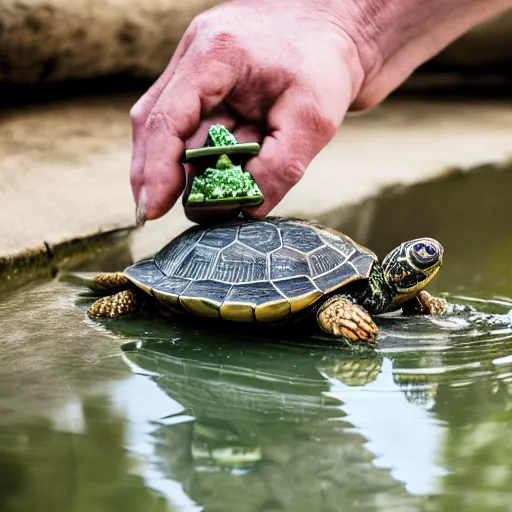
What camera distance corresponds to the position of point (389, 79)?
3.22 m

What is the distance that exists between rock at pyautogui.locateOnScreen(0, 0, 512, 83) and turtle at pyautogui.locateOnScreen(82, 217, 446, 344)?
2697 millimetres

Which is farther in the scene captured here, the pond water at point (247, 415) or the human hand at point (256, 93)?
the human hand at point (256, 93)

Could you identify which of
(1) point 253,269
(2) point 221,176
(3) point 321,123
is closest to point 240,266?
(1) point 253,269

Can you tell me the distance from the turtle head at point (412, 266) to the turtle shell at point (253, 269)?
8 cm

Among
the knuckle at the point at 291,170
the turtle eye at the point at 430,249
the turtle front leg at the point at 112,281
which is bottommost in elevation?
the turtle front leg at the point at 112,281

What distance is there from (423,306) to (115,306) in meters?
0.95

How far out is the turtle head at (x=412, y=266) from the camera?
2312 millimetres

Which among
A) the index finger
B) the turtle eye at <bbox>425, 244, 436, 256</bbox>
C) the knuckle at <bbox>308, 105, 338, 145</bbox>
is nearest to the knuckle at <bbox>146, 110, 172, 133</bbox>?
the index finger

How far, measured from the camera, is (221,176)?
7.52 ft

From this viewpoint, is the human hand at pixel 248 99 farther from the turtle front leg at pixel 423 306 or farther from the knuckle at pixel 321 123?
the turtle front leg at pixel 423 306

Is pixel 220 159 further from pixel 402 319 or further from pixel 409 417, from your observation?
pixel 409 417

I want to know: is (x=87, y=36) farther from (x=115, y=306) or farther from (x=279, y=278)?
(x=279, y=278)

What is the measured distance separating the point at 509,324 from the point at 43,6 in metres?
3.54

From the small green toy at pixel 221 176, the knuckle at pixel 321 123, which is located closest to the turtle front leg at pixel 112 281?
the small green toy at pixel 221 176
